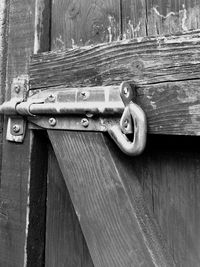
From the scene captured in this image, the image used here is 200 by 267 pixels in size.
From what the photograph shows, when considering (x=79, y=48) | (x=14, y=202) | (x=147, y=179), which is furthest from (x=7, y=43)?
(x=147, y=179)

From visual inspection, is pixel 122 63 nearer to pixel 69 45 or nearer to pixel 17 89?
pixel 69 45

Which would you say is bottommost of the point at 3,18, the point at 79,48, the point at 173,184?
the point at 173,184

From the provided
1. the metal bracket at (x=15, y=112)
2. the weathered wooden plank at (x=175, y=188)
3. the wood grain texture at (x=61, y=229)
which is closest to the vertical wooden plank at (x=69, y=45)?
the wood grain texture at (x=61, y=229)

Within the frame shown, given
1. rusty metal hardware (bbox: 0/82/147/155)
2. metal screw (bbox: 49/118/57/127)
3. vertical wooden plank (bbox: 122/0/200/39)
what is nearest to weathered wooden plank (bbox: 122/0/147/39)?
vertical wooden plank (bbox: 122/0/200/39)

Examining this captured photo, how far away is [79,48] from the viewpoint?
33.9 inches

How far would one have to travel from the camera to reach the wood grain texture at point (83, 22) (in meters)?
0.88

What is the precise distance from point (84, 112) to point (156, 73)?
0.59 ft

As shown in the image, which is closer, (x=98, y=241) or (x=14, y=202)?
→ (x=98, y=241)

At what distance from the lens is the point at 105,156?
80cm

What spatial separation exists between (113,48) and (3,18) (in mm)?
434

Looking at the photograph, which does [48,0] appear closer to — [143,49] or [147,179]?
[143,49]

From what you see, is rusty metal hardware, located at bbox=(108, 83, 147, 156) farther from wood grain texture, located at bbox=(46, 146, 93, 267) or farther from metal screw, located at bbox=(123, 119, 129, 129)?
wood grain texture, located at bbox=(46, 146, 93, 267)

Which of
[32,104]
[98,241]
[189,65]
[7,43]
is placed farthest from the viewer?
[7,43]

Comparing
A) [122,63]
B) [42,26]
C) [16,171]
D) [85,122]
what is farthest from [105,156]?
[42,26]
